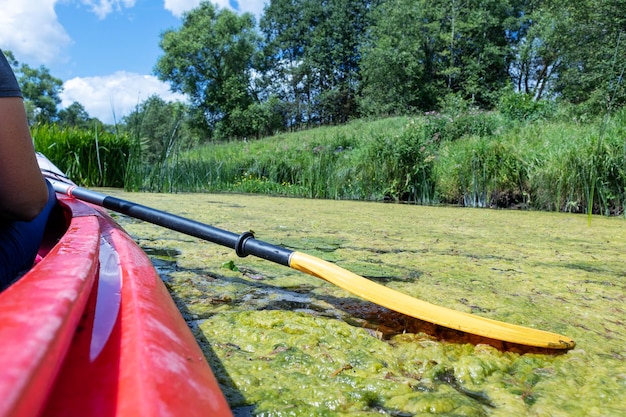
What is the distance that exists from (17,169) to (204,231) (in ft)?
1.75

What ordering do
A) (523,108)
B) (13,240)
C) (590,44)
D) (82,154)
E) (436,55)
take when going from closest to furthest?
1. (13,240)
2. (82,154)
3. (523,108)
4. (590,44)
5. (436,55)

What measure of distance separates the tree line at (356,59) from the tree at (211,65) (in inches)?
2.4

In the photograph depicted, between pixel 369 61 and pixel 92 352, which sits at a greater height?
pixel 369 61

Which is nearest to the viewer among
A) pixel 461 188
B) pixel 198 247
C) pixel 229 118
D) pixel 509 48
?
pixel 198 247

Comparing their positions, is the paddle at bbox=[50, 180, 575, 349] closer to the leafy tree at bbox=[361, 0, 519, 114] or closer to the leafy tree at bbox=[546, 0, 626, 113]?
the leafy tree at bbox=[546, 0, 626, 113]

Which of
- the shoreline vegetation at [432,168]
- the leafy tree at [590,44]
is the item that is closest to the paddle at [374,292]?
the shoreline vegetation at [432,168]

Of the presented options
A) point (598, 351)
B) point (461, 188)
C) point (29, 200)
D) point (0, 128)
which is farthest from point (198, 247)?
point (461, 188)

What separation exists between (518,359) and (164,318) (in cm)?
71

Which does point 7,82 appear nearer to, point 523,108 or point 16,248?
point 16,248

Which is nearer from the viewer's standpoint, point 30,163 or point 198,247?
point 30,163

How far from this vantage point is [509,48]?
2006 cm

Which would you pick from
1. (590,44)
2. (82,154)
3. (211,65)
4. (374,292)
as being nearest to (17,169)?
(374,292)

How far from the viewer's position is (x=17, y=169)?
28.5 inches

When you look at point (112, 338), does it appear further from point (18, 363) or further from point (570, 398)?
point (570, 398)
